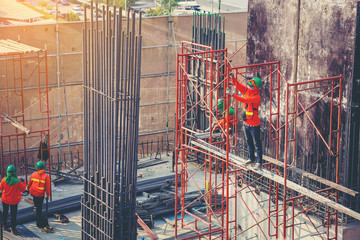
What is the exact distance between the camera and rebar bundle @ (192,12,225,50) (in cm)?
2277

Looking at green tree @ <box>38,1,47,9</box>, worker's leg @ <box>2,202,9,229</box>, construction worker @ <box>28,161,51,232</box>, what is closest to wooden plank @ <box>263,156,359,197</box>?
construction worker @ <box>28,161,51,232</box>

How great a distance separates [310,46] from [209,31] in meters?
6.99

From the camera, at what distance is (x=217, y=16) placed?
23.1 m

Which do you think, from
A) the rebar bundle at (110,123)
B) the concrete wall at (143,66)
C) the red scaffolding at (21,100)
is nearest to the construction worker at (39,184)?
the rebar bundle at (110,123)

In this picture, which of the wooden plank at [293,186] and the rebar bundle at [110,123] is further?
the rebar bundle at [110,123]

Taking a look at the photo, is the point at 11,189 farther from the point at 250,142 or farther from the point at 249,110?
the point at 249,110

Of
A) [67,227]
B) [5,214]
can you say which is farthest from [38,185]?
[67,227]

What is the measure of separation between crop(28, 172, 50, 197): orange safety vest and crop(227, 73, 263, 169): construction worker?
566cm

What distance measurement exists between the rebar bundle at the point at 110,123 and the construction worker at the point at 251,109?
2310mm

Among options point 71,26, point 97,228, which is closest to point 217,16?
point 71,26

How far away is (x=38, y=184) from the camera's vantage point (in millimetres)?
18078

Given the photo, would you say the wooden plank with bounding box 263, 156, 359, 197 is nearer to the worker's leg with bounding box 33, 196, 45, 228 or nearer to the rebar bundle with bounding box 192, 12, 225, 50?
the worker's leg with bounding box 33, 196, 45, 228

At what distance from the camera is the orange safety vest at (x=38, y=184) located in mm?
18078

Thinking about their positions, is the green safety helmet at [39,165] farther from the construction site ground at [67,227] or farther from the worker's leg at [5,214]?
the construction site ground at [67,227]
